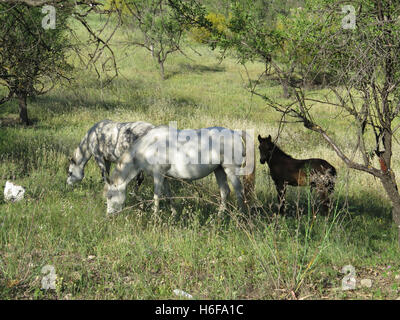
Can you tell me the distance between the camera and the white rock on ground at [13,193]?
7.64 meters

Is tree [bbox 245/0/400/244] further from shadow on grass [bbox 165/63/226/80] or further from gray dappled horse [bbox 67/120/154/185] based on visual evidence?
shadow on grass [bbox 165/63/226/80]

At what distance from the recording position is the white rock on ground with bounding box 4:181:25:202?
7637 mm

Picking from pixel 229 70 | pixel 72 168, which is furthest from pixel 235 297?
pixel 229 70

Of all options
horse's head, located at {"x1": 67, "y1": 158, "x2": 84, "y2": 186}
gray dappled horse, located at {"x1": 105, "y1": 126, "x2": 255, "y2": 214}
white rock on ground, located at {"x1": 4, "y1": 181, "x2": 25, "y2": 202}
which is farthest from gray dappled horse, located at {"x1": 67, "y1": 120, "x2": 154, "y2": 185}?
white rock on ground, located at {"x1": 4, "y1": 181, "x2": 25, "y2": 202}

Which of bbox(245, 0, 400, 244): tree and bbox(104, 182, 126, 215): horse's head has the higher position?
bbox(245, 0, 400, 244): tree

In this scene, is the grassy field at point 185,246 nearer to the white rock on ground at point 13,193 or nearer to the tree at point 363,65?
the white rock on ground at point 13,193

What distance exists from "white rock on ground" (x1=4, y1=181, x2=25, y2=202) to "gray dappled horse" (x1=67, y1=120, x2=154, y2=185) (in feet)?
Result: 5.78

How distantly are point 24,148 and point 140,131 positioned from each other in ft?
15.8

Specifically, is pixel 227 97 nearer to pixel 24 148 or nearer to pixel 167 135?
pixel 24 148

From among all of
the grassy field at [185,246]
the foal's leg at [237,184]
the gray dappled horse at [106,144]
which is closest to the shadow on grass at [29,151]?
the grassy field at [185,246]

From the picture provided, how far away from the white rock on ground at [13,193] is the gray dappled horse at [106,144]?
1.76 metres

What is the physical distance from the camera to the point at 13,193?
7703mm

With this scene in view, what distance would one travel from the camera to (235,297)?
14.6 feet
